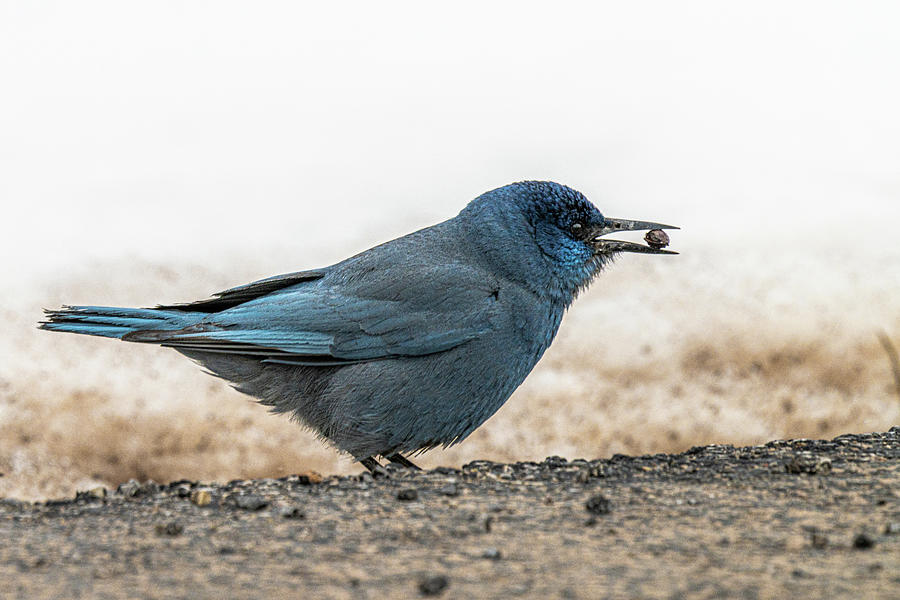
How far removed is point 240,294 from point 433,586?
3233mm

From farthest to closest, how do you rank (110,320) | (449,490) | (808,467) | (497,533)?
(110,320) < (808,467) < (449,490) < (497,533)

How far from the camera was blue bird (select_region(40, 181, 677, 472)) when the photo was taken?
17.2ft

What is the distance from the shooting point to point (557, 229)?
581 centimetres

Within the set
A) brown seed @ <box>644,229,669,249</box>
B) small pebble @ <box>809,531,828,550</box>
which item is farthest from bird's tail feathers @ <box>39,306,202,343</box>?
small pebble @ <box>809,531,828,550</box>

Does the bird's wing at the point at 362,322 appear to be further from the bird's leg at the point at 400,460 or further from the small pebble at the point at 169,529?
the small pebble at the point at 169,529

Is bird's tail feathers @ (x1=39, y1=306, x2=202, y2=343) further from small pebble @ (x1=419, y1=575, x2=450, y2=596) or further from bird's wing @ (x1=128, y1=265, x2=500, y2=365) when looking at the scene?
small pebble @ (x1=419, y1=575, x2=450, y2=596)

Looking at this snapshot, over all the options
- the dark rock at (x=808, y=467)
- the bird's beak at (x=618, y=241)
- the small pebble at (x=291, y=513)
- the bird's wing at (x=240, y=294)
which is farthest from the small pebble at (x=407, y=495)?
the bird's beak at (x=618, y=241)

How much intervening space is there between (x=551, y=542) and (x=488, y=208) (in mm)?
2850

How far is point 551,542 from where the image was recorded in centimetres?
337

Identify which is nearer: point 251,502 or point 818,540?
point 818,540

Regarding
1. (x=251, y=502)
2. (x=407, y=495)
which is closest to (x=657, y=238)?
(x=407, y=495)

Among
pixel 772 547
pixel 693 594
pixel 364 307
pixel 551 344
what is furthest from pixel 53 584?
pixel 551 344

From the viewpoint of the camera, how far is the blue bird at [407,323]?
5246 millimetres

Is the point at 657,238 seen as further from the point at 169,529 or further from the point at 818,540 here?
the point at 169,529
